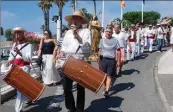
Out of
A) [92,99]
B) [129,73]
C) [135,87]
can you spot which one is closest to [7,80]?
[92,99]

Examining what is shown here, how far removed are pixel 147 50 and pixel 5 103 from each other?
14246 mm

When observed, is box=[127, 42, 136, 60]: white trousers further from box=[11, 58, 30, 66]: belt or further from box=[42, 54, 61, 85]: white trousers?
box=[11, 58, 30, 66]: belt

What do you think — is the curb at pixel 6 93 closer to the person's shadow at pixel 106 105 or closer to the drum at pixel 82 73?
the person's shadow at pixel 106 105

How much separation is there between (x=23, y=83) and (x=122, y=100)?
8.61ft

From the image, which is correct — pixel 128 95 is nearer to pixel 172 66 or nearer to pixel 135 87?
pixel 135 87

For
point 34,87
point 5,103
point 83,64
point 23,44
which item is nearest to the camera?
point 83,64

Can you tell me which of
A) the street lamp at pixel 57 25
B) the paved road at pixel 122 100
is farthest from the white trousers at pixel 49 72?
the street lamp at pixel 57 25

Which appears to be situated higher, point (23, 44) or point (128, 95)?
point (23, 44)

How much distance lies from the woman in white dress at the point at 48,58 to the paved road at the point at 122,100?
2.10 ft

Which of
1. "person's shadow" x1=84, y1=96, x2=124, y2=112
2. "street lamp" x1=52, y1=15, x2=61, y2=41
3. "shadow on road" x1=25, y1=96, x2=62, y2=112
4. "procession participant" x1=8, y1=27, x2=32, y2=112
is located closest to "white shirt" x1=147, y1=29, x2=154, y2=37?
"street lamp" x1=52, y1=15, x2=61, y2=41

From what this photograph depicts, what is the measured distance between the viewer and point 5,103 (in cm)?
875

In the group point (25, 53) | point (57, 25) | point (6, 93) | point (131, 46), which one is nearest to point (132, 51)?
point (131, 46)

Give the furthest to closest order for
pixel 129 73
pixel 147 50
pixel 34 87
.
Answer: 1. pixel 147 50
2. pixel 129 73
3. pixel 34 87

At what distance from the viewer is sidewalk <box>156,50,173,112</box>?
27.0 ft
